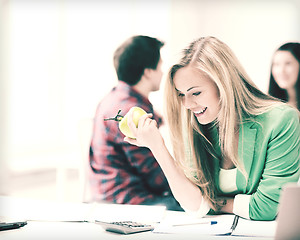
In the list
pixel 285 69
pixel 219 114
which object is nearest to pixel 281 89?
pixel 285 69

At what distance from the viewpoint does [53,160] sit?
→ 205 cm

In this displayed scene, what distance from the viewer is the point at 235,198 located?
157cm

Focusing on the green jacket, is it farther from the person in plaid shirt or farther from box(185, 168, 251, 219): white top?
the person in plaid shirt

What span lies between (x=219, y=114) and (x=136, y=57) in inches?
17.1

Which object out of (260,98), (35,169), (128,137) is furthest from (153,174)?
(35,169)

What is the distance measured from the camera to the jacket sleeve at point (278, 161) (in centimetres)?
148

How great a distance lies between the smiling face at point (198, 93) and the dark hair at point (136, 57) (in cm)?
16

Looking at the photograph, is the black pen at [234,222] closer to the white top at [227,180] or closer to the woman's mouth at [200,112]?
the white top at [227,180]

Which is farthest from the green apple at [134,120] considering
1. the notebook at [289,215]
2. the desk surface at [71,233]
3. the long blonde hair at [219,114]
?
the notebook at [289,215]

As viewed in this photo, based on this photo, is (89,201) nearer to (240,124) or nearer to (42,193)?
(42,193)

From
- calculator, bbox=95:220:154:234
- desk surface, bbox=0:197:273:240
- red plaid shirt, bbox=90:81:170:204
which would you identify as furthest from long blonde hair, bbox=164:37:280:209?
calculator, bbox=95:220:154:234

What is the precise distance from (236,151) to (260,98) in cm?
22

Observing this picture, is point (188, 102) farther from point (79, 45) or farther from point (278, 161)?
point (79, 45)

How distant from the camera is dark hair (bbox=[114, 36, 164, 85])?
1711mm
